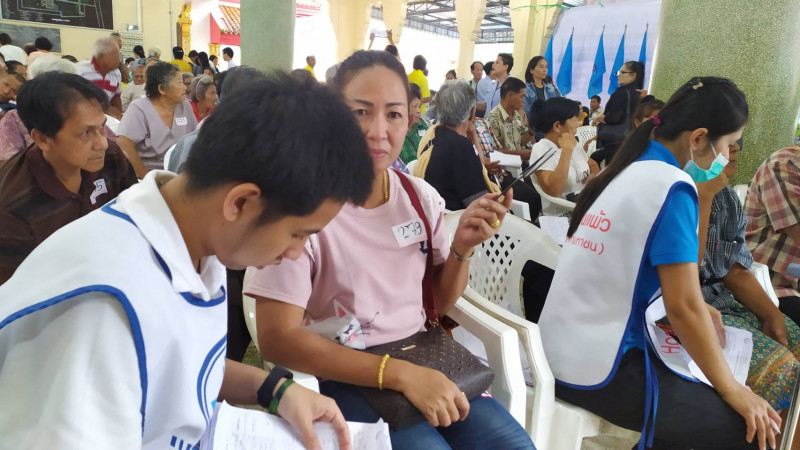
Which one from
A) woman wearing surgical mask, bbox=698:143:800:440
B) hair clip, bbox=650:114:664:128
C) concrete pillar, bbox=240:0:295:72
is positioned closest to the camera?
hair clip, bbox=650:114:664:128

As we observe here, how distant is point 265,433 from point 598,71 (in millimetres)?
10208


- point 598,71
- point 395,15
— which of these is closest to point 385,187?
point 598,71

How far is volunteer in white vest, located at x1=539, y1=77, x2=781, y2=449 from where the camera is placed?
1.38 m

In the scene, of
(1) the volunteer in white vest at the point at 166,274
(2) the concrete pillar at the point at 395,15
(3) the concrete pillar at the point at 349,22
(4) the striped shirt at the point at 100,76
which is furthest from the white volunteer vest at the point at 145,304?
(3) the concrete pillar at the point at 349,22

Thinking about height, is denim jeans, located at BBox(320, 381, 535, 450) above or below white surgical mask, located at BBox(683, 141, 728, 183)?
below

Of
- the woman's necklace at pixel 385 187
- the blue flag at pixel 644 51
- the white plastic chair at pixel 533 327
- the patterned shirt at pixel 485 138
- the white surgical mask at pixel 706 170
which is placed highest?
the blue flag at pixel 644 51

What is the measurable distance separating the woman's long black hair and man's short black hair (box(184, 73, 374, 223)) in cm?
107

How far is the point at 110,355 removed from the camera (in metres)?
0.60

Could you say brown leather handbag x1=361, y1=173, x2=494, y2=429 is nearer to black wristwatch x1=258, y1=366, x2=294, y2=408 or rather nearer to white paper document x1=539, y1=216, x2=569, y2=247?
black wristwatch x1=258, y1=366, x2=294, y2=408

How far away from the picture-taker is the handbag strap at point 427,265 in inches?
57.4

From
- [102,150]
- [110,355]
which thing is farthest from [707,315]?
[102,150]

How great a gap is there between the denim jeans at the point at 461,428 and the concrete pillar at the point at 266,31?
4.97m

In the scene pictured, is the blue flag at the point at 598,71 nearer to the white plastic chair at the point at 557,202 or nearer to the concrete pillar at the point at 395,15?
the concrete pillar at the point at 395,15

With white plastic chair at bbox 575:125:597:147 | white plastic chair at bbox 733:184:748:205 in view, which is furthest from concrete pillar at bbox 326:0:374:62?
white plastic chair at bbox 733:184:748:205
